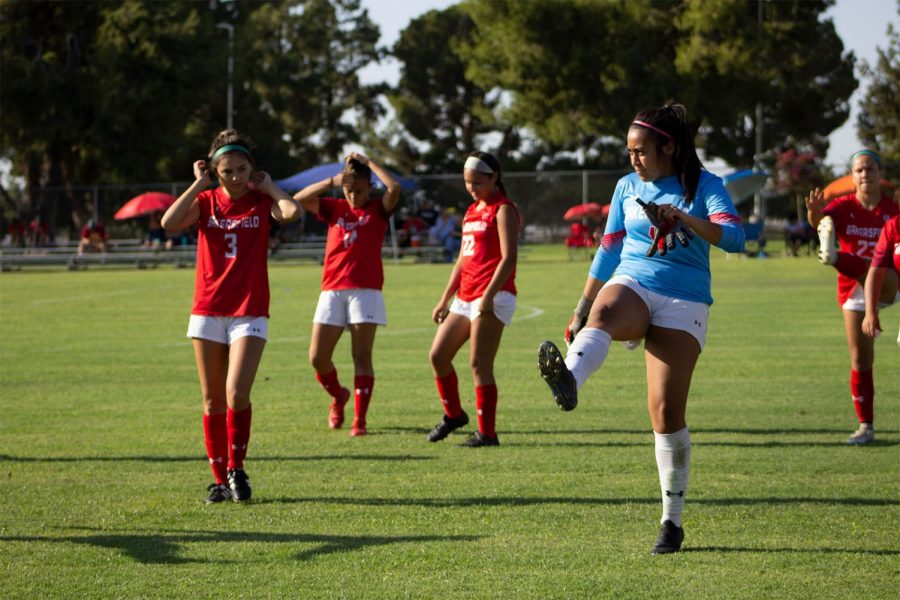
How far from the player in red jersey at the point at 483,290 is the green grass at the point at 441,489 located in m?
0.34

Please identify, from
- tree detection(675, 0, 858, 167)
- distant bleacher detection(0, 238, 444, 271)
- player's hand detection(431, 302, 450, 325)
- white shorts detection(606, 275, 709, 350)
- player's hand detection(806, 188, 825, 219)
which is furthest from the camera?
tree detection(675, 0, 858, 167)

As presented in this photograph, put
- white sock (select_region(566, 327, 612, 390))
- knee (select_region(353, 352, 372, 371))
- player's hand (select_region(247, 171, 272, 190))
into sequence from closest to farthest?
white sock (select_region(566, 327, 612, 390)) < player's hand (select_region(247, 171, 272, 190)) < knee (select_region(353, 352, 372, 371))

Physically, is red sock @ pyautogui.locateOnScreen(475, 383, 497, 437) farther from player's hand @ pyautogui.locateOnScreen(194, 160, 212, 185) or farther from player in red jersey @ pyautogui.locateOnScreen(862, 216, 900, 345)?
player's hand @ pyautogui.locateOnScreen(194, 160, 212, 185)

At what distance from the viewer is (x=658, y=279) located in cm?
577

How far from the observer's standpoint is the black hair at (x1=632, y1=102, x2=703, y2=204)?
19.1 ft

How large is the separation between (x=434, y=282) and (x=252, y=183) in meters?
22.1

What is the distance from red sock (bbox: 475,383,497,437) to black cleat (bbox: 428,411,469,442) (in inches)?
12.6

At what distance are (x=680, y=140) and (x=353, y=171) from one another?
13.2ft

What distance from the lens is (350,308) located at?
9.91 m

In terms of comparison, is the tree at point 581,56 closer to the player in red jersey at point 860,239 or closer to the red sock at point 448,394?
the player in red jersey at point 860,239

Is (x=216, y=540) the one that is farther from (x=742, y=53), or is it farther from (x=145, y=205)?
(x=742, y=53)

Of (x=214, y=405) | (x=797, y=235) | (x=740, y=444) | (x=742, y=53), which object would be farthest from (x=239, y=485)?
(x=742, y=53)

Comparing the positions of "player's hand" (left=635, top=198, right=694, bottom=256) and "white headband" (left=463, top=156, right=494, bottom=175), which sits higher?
"white headband" (left=463, top=156, right=494, bottom=175)

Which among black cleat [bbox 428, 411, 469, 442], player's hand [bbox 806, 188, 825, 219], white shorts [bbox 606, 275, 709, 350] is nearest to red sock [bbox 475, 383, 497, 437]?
black cleat [bbox 428, 411, 469, 442]
